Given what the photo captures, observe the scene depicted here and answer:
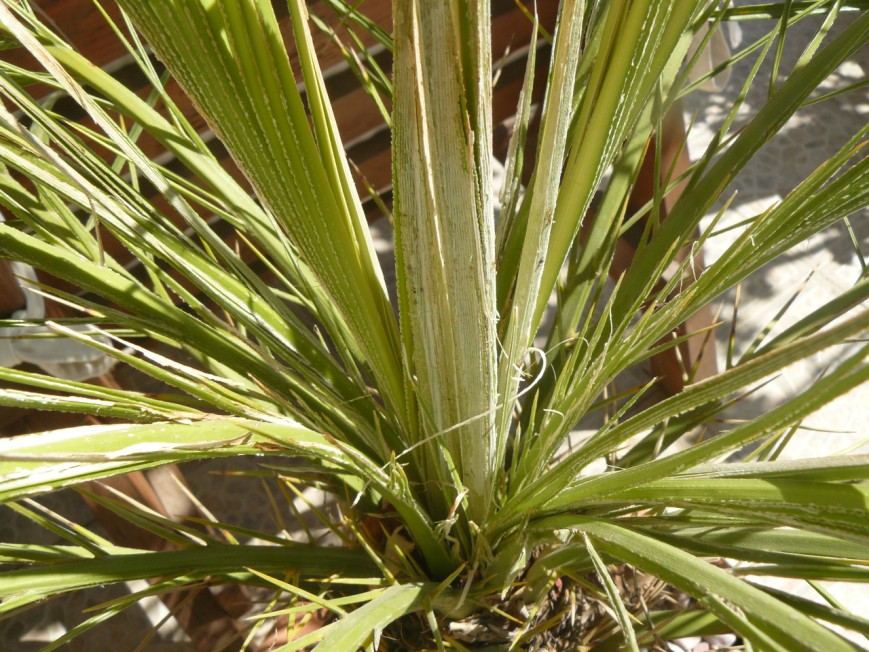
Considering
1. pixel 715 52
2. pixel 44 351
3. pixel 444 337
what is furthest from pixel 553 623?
pixel 715 52

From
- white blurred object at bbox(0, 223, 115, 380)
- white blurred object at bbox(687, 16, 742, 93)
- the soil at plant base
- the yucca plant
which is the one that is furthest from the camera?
white blurred object at bbox(687, 16, 742, 93)

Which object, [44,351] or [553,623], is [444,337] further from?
[44,351]

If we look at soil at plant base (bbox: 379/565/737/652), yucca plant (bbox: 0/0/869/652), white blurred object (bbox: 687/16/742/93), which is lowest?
soil at plant base (bbox: 379/565/737/652)

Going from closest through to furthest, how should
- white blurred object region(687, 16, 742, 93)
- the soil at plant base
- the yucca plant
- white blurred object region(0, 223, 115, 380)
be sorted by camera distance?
the yucca plant → the soil at plant base → white blurred object region(0, 223, 115, 380) → white blurred object region(687, 16, 742, 93)

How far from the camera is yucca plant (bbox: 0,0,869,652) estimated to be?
10.3 inches

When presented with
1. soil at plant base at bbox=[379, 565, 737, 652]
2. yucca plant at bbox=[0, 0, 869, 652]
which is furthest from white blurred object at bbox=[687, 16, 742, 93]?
soil at plant base at bbox=[379, 565, 737, 652]

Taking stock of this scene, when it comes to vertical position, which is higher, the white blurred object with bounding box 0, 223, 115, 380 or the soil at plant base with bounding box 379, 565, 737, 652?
the white blurred object with bounding box 0, 223, 115, 380

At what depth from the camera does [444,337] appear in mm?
364

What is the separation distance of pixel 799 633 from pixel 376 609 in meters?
0.23

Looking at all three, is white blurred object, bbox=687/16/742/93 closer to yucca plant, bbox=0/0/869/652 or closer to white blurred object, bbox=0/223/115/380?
yucca plant, bbox=0/0/869/652

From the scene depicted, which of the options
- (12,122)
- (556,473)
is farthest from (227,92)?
(556,473)

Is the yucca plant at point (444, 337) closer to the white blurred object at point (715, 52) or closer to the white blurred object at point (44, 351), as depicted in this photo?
the white blurred object at point (44, 351)

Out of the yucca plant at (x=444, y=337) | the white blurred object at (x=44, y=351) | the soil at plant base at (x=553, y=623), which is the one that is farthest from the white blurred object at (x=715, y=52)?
the white blurred object at (x=44, y=351)

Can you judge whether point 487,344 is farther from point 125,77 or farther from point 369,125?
point 369,125
